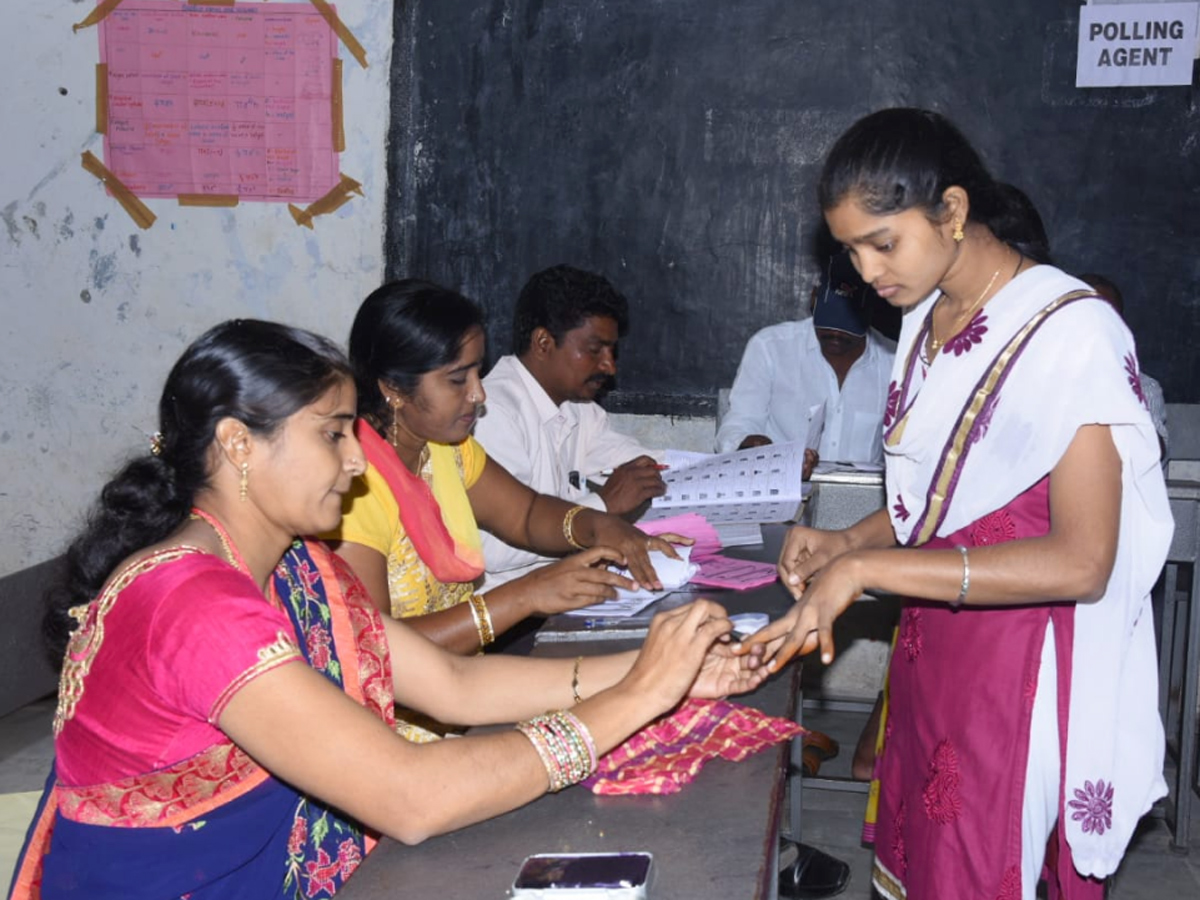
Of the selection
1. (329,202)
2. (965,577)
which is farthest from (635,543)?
(329,202)

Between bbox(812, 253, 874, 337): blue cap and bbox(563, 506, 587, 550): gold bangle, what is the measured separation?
1.57 meters

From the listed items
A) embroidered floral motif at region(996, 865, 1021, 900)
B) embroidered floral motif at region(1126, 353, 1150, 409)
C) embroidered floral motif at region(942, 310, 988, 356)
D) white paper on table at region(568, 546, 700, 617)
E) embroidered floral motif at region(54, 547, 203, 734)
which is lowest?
embroidered floral motif at region(996, 865, 1021, 900)

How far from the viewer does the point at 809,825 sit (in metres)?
3.78

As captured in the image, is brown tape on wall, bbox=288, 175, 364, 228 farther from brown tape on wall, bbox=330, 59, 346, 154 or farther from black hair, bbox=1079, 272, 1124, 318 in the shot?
A: black hair, bbox=1079, 272, 1124, 318

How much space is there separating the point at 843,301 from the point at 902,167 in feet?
8.00

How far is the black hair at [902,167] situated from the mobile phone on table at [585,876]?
106 cm

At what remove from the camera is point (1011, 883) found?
1.99 metres

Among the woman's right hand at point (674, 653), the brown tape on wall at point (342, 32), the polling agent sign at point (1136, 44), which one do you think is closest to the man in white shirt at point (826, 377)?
the polling agent sign at point (1136, 44)

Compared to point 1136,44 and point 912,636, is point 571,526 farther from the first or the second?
point 1136,44

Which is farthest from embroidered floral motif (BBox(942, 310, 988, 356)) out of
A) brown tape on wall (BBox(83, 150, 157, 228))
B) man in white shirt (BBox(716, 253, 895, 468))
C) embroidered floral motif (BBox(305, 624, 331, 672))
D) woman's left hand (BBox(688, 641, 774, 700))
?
brown tape on wall (BBox(83, 150, 157, 228))

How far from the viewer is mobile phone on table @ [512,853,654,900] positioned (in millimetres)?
1301

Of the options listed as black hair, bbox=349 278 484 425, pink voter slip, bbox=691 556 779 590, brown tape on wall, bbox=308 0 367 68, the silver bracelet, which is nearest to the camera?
the silver bracelet

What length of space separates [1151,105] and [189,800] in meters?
3.86

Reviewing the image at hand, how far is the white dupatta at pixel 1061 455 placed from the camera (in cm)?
185
